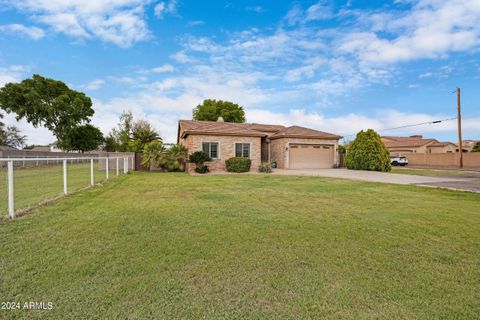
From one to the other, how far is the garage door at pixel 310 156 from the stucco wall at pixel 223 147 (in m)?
3.81

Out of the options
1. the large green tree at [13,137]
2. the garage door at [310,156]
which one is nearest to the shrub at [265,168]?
the garage door at [310,156]

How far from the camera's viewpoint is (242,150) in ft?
66.2

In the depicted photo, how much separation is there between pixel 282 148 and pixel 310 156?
2.87 meters

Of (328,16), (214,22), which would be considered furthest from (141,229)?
(328,16)

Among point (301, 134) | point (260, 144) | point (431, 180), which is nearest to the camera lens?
point (431, 180)

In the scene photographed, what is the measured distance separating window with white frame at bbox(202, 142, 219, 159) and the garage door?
7.12 m

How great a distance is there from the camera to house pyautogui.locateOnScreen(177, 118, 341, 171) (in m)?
19.2

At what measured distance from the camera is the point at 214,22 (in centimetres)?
1505

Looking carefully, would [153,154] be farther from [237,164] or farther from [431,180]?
[431,180]

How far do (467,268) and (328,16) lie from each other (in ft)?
49.7

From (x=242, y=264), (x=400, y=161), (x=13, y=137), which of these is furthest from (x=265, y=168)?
(x=13, y=137)

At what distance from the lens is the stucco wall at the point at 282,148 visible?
22172mm

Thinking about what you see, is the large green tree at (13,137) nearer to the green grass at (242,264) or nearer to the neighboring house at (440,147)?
the green grass at (242,264)

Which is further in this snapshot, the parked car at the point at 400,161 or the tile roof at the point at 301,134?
the parked car at the point at 400,161
